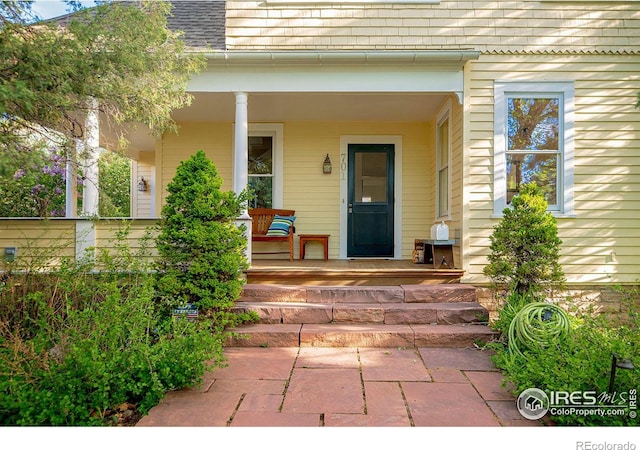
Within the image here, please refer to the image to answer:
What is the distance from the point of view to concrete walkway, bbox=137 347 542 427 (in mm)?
2455

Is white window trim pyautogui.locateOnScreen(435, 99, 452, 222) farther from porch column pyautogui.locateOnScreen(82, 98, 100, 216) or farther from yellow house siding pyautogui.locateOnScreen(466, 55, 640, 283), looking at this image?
porch column pyautogui.locateOnScreen(82, 98, 100, 216)

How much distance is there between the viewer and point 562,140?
17.2ft

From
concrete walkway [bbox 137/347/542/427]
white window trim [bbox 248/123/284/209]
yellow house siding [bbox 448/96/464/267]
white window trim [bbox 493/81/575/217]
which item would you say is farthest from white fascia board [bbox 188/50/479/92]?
concrete walkway [bbox 137/347/542/427]

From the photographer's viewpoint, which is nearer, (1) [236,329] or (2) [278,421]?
(2) [278,421]

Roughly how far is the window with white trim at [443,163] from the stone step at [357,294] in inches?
56.9

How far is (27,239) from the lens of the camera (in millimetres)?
4609

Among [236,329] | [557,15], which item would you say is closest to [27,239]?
[236,329]

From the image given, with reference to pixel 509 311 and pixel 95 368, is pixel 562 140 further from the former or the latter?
pixel 95 368

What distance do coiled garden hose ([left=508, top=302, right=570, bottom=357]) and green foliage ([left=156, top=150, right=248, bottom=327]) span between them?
244cm

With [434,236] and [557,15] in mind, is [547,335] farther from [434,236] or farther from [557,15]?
[557,15]

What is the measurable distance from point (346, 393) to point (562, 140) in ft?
13.9

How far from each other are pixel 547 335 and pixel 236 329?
8.52 feet
